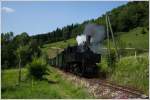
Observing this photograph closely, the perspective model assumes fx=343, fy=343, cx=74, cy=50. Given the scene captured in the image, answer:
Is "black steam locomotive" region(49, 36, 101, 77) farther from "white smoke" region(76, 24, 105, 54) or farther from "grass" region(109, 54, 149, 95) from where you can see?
"grass" region(109, 54, 149, 95)

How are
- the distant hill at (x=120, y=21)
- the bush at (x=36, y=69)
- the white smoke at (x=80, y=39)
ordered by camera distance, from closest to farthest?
the bush at (x=36, y=69) → the distant hill at (x=120, y=21) → the white smoke at (x=80, y=39)

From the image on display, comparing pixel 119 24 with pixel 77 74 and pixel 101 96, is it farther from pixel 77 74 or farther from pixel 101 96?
pixel 101 96

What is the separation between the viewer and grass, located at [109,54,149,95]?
511 inches

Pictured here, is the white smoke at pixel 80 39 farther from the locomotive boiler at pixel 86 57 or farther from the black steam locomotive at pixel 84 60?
the black steam locomotive at pixel 84 60

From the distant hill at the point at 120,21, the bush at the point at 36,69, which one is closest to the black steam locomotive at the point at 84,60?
the distant hill at the point at 120,21

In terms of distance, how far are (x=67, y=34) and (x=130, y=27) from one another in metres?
4.75

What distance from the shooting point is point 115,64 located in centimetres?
1823

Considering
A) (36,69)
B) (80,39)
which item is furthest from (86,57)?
(36,69)

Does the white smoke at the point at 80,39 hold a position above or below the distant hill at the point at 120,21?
below

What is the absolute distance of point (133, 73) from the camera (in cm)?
1473

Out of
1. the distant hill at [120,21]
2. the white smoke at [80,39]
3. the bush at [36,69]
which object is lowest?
the bush at [36,69]

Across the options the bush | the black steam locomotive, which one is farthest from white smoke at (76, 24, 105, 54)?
the bush

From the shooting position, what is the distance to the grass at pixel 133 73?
511 inches

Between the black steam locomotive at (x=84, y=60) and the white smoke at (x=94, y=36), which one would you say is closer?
the black steam locomotive at (x=84, y=60)
